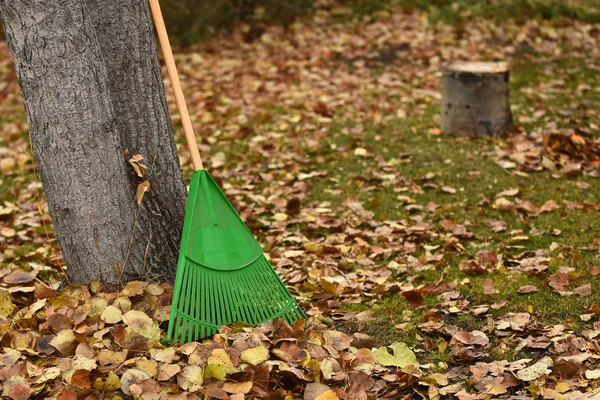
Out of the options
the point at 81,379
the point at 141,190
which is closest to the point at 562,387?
the point at 81,379

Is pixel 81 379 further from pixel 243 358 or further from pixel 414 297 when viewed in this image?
pixel 414 297

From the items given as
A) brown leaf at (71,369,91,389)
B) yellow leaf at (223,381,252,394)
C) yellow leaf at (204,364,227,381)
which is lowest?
yellow leaf at (223,381,252,394)

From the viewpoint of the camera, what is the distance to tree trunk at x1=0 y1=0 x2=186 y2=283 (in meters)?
2.67

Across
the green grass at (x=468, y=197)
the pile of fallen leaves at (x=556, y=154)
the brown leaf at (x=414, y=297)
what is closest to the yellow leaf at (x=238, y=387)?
the green grass at (x=468, y=197)

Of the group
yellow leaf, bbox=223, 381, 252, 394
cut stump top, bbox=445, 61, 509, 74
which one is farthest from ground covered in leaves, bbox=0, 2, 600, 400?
cut stump top, bbox=445, 61, 509, 74

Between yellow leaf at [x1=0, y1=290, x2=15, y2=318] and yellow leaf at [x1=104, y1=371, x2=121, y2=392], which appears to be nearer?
yellow leaf at [x1=104, y1=371, x2=121, y2=392]

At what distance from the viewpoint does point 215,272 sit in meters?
2.86

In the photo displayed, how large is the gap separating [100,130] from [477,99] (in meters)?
3.35

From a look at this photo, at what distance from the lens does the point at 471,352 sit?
2775 millimetres

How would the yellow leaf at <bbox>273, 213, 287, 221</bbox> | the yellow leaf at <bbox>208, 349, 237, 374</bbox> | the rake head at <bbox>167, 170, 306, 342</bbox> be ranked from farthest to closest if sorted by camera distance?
the yellow leaf at <bbox>273, 213, 287, 221</bbox>
the rake head at <bbox>167, 170, 306, 342</bbox>
the yellow leaf at <bbox>208, 349, 237, 374</bbox>

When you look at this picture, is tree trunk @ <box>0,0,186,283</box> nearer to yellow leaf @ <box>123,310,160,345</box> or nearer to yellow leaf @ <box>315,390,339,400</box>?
yellow leaf @ <box>123,310,160,345</box>

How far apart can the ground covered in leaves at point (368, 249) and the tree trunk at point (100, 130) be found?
18cm

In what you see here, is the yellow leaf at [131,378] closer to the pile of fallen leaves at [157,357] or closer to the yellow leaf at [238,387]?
the pile of fallen leaves at [157,357]

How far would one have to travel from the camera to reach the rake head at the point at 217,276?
2.77 meters
